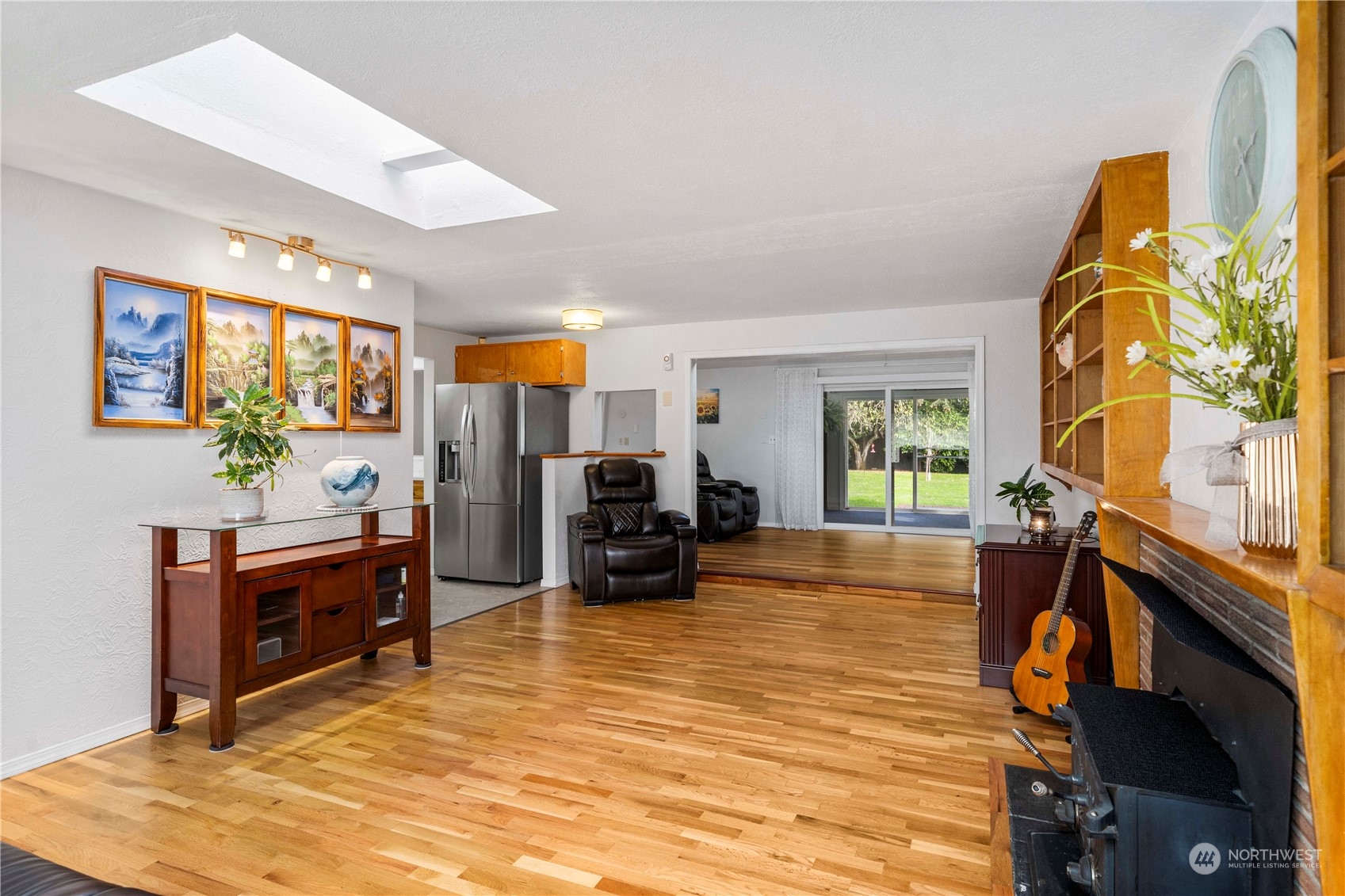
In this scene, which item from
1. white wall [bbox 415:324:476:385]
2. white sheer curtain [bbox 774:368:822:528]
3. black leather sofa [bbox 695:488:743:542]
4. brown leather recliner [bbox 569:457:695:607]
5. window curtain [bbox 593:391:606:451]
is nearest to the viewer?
brown leather recliner [bbox 569:457:695:607]

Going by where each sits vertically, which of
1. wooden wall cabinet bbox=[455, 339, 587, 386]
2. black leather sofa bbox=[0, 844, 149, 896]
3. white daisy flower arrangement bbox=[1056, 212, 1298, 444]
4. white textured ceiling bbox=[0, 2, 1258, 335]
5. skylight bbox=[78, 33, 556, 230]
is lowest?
black leather sofa bbox=[0, 844, 149, 896]

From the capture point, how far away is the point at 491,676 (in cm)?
377

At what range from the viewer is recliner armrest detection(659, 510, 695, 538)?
564 cm

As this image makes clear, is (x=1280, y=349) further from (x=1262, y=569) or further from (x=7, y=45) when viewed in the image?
(x=7, y=45)

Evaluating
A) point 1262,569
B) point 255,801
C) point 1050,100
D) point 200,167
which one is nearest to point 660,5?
point 1050,100

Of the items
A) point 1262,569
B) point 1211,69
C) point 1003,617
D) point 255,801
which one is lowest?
point 255,801

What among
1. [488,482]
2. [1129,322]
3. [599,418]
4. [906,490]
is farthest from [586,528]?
[906,490]

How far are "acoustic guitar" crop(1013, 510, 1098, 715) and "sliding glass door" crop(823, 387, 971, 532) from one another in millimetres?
5844

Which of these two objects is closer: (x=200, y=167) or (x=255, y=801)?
(x=255, y=801)

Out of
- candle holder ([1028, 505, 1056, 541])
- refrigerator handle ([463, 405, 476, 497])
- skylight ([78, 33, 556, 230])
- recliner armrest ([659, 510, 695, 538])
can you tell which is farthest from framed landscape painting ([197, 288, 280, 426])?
candle holder ([1028, 505, 1056, 541])

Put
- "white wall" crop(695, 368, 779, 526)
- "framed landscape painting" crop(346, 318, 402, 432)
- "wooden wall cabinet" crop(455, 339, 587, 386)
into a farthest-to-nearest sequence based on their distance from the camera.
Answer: "white wall" crop(695, 368, 779, 526) → "wooden wall cabinet" crop(455, 339, 587, 386) → "framed landscape painting" crop(346, 318, 402, 432)

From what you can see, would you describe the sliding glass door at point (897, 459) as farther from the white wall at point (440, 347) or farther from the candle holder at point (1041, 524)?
the candle holder at point (1041, 524)

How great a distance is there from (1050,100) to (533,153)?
1771mm
